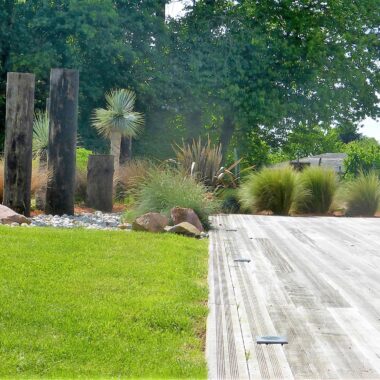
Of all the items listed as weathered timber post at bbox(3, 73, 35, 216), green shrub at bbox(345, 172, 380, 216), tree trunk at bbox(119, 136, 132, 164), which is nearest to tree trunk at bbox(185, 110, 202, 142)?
tree trunk at bbox(119, 136, 132, 164)

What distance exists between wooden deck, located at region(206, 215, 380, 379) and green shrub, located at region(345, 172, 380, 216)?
498cm

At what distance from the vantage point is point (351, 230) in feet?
30.3

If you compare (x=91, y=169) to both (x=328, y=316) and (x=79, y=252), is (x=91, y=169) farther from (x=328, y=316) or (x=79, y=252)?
(x=328, y=316)

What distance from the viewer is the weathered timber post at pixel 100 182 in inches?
439

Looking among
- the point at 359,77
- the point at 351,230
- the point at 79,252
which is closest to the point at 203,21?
the point at 359,77

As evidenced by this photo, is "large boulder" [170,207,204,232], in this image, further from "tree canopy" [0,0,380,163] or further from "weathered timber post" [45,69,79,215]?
"tree canopy" [0,0,380,163]

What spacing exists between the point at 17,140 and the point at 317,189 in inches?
213

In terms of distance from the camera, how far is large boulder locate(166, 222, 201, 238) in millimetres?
8000

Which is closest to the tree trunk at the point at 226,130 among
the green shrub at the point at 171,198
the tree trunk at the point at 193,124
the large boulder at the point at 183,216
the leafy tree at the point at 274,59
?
the leafy tree at the point at 274,59

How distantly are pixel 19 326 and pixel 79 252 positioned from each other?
7.96ft

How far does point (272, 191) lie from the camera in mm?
12148

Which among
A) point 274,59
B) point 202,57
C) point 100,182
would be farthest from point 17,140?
point 274,59

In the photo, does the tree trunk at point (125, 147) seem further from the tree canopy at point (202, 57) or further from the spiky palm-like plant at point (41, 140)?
the tree canopy at point (202, 57)

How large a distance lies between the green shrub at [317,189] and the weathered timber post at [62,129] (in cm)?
417
